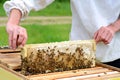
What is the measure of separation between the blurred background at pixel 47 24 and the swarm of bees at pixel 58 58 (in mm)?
2841

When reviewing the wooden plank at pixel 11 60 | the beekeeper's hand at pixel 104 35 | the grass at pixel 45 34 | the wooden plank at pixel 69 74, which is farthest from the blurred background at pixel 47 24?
the wooden plank at pixel 69 74

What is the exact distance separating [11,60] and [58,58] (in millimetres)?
302

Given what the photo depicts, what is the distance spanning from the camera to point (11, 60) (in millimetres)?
2645

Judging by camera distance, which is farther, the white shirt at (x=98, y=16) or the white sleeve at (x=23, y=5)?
the white shirt at (x=98, y=16)

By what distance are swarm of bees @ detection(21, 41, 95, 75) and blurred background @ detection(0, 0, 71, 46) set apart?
2841mm

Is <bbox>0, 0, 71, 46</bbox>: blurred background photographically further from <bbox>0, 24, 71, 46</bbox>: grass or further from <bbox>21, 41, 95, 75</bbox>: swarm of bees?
<bbox>21, 41, 95, 75</bbox>: swarm of bees

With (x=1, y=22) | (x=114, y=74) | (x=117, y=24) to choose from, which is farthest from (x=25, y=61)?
(x=1, y=22)

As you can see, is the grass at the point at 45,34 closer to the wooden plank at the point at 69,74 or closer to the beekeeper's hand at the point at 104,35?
the beekeeper's hand at the point at 104,35

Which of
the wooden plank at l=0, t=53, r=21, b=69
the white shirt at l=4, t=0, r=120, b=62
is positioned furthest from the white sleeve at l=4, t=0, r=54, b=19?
the wooden plank at l=0, t=53, r=21, b=69

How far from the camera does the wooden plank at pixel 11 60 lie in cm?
250

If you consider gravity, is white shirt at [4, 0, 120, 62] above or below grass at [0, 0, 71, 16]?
below

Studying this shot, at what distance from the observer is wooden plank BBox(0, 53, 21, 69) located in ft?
8.22

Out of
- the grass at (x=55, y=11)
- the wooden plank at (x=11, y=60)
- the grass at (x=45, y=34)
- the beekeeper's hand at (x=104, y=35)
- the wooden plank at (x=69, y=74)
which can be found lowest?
the wooden plank at (x=69, y=74)

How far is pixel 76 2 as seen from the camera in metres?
2.84
